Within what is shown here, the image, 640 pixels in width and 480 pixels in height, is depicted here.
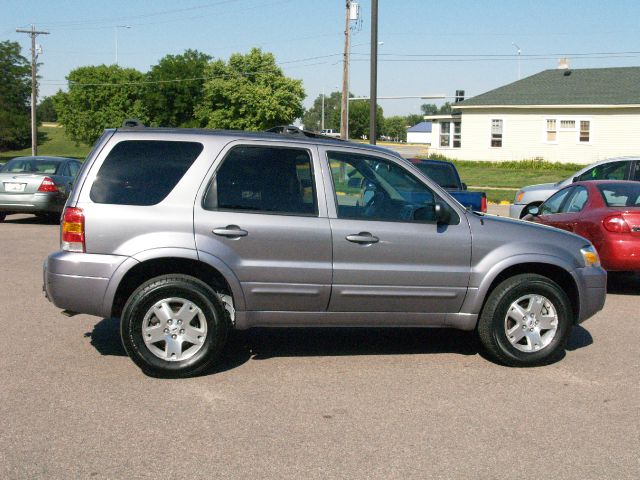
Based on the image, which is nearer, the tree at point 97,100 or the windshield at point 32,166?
the windshield at point 32,166

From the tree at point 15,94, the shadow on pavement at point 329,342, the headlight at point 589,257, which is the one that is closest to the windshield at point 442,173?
the shadow on pavement at point 329,342

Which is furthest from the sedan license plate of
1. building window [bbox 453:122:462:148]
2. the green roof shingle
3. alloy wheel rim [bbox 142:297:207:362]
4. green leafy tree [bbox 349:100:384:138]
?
green leafy tree [bbox 349:100:384:138]

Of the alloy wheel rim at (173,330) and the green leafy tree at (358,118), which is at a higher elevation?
the green leafy tree at (358,118)

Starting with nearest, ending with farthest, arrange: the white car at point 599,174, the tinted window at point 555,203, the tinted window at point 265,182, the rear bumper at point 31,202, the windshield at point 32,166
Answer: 1. the tinted window at point 265,182
2. the tinted window at point 555,203
3. the white car at point 599,174
4. the rear bumper at point 31,202
5. the windshield at point 32,166

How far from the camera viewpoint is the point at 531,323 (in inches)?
265

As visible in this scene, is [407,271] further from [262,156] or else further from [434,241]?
[262,156]

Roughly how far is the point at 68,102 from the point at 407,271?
335 ft

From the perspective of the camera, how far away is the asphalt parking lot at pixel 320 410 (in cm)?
453

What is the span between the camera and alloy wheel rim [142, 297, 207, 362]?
612cm

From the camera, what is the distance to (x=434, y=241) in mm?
6543

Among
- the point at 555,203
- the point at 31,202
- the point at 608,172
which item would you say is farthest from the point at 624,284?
the point at 31,202

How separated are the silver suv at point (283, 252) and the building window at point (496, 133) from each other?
40659 millimetres

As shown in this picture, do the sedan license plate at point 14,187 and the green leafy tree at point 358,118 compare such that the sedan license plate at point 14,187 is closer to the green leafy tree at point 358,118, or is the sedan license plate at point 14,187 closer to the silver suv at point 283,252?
the silver suv at point 283,252

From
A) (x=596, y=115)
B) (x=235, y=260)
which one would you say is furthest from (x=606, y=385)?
(x=596, y=115)
